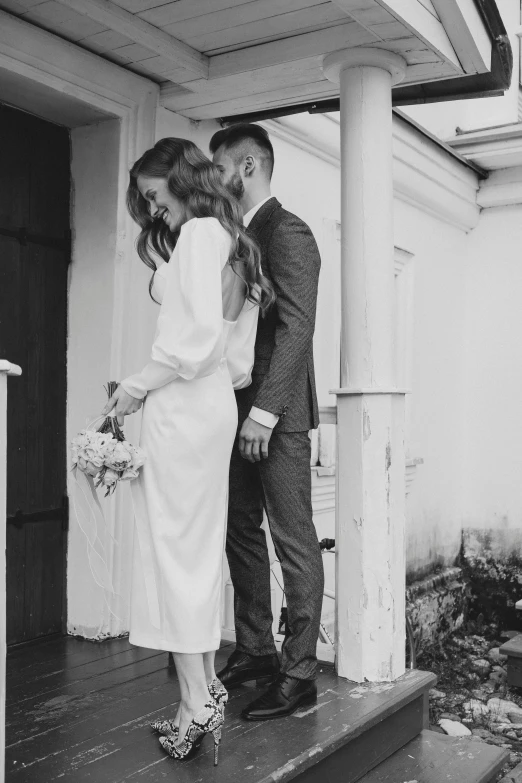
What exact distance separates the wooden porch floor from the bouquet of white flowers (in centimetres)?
83

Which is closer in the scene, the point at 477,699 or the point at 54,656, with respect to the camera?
the point at 54,656

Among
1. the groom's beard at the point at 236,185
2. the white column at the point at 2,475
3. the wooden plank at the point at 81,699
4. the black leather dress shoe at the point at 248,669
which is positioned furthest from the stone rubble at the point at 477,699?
the groom's beard at the point at 236,185

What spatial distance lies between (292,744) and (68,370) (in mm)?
2027

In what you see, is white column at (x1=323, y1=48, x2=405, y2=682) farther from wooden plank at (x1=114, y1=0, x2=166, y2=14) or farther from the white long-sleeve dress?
the white long-sleeve dress

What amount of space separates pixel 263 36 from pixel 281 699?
2569 mm

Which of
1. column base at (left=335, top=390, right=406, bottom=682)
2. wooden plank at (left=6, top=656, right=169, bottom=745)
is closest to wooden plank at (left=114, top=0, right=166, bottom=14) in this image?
column base at (left=335, top=390, right=406, bottom=682)

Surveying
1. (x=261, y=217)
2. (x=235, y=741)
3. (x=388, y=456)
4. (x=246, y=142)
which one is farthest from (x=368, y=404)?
(x=235, y=741)

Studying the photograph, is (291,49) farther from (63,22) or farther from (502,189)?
(502,189)

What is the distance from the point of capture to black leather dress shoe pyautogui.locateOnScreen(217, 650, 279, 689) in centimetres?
323

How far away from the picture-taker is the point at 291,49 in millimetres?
3508

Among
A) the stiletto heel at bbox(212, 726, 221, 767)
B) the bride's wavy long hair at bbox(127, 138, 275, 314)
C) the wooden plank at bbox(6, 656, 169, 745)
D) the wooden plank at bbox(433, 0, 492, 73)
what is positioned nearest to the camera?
the stiletto heel at bbox(212, 726, 221, 767)

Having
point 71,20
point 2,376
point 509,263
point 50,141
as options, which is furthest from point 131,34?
point 509,263

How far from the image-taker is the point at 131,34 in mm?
3379

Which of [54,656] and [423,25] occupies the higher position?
[423,25]
